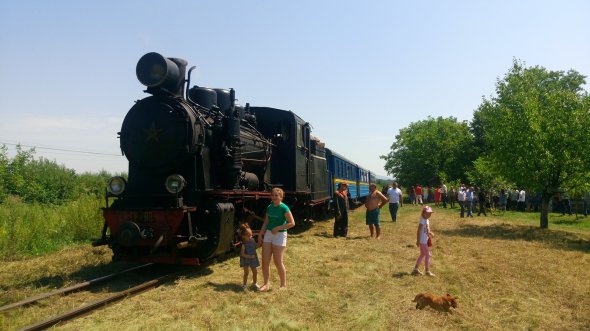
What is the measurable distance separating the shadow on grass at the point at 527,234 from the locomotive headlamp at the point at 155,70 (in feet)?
34.0

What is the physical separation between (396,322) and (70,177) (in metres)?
40.4

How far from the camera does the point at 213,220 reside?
7.93 m

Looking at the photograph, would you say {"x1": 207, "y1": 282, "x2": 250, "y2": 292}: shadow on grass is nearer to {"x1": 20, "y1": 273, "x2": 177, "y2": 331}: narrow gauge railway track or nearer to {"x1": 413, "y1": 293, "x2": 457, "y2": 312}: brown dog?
{"x1": 20, "y1": 273, "x2": 177, "y2": 331}: narrow gauge railway track

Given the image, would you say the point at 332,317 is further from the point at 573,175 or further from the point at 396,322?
the point at 573,175

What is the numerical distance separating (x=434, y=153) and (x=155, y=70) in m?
54.6

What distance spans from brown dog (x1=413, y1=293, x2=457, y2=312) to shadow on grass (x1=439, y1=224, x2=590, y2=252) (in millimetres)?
8336

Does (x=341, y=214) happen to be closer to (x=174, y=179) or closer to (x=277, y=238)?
(x=277, y=238)

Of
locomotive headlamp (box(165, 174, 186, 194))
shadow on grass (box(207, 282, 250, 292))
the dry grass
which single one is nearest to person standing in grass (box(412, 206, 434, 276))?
the dry grass

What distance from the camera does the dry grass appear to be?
543 centimetres

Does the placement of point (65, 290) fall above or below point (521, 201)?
below

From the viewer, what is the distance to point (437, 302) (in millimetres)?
5863

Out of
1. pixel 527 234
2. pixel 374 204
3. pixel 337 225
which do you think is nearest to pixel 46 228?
pixel 337 225

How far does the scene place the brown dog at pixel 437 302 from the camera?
583cm

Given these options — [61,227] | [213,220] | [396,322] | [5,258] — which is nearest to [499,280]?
[396,322]
